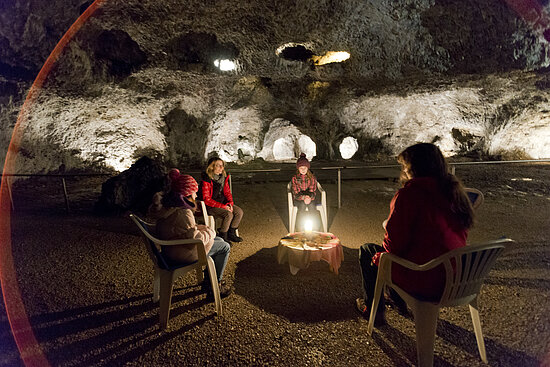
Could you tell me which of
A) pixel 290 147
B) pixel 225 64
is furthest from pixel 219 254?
pixel 290 147

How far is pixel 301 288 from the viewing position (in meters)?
3.13

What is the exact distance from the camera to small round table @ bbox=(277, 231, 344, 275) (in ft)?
10.2

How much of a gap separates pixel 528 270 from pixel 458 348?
2085mm

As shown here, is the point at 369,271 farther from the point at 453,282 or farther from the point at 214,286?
the point at 214,286

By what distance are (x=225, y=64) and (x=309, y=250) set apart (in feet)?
26.0

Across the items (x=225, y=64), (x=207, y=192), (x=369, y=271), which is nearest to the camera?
(x=369, y=271)

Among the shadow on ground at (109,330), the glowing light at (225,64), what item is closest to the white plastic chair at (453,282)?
the shadow on ground at (109,330)

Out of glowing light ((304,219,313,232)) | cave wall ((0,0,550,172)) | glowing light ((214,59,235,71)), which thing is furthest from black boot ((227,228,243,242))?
glowing light ((214,59,235,71))

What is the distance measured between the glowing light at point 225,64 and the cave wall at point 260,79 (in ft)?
0.79

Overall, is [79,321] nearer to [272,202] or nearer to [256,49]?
[272,202]

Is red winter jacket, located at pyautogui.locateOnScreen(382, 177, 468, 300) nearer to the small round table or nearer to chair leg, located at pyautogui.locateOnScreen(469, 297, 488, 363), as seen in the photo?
chair leg, located at pyautogui.locateOnScreen(469, 297, 488, 363)

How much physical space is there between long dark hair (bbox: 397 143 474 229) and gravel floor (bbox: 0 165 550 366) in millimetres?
1148

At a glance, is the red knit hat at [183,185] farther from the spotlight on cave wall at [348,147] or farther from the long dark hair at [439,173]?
the spotlight on cave wall at [348,147]

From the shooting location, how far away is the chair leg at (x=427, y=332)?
74.0 inches
